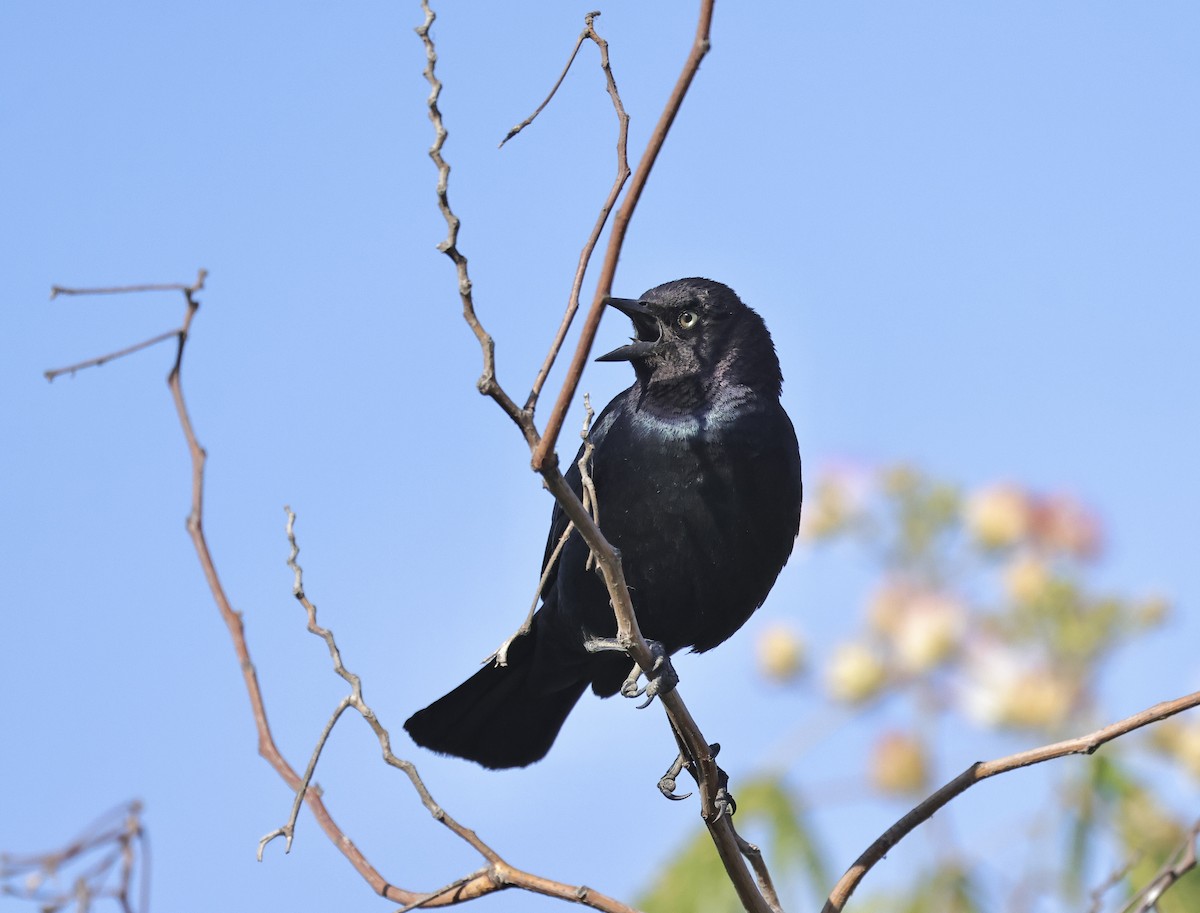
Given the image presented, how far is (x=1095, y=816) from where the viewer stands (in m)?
4.17

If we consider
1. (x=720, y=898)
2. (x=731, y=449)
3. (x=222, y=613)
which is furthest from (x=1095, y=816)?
(x=222, y=613)

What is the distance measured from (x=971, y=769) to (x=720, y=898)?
1919 millimetres

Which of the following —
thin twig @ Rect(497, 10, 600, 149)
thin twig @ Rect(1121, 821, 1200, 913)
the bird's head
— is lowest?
thin twig @ Rect(1121, 821, 1200, 913)

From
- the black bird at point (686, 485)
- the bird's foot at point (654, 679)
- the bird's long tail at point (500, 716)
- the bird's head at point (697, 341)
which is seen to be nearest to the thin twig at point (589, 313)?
the bird's foot at point (654, 679)

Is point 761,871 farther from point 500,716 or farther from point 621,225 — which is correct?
point 500,716

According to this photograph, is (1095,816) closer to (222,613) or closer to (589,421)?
(589,421)

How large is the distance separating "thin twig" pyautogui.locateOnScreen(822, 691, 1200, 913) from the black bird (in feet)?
4.34

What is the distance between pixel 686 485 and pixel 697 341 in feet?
1.98

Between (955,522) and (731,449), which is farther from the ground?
(955,522)

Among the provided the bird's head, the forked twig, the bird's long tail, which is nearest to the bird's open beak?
the bird's head

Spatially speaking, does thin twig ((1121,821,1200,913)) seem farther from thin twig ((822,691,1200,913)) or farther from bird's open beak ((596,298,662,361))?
bird's open beak ((596,298,662,361))

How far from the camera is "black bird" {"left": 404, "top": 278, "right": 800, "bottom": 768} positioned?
13.9ft

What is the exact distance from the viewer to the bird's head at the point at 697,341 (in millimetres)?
4504

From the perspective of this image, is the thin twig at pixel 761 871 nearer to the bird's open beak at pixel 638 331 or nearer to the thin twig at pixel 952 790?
the thin twig at pixel 952 790
